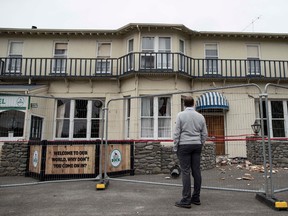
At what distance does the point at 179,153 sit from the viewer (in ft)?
15.1

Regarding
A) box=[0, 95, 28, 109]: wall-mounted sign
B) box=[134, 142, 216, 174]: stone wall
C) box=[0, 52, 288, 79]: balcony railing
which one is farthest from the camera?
box=[0, 52, 288, 79]: balcony railing

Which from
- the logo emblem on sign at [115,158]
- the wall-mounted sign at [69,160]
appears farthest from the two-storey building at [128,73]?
the wall-mounted sign at [69,160]

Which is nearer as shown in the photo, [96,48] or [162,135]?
[162,135]

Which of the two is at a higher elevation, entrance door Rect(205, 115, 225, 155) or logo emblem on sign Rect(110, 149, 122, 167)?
entrance door Rect(205, 115, 225, 155)

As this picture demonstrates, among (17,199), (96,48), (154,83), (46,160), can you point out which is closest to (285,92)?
(154,83)

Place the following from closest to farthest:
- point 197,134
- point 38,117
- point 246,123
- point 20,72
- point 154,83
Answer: point 197,134 → point 246,123 → point 38,117 → point 154,83 → point 20,72

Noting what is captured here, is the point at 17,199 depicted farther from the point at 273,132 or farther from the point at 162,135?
the point at 273,132

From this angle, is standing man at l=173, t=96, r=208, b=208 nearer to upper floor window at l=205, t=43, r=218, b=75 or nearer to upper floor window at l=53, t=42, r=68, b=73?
upper floor window at l=205, t=43, r=218, b=75

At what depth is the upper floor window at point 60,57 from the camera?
571 inches

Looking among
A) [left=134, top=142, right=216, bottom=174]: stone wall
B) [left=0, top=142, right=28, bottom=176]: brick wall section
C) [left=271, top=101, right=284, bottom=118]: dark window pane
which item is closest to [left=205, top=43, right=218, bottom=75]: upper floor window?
[left=271, top=101, right=284, bottom=118]: dark window pane

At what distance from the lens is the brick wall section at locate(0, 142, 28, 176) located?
9422 mm

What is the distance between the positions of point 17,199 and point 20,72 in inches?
430

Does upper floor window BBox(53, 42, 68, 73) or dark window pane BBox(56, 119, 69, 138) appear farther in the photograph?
upper floor window BBox(53, 42, 68, 73)

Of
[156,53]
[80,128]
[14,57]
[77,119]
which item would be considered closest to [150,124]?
[156,53]
